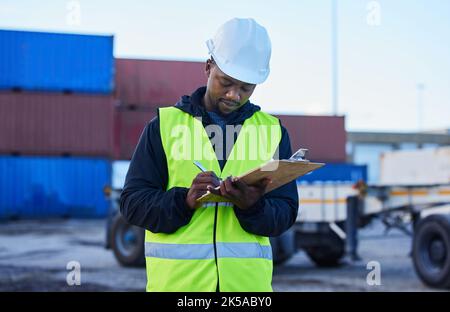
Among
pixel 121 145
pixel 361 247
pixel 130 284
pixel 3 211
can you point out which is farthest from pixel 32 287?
pixel 3 211

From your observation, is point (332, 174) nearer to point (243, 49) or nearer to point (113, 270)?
point (113, 270)

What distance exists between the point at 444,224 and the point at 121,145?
13.8 metres

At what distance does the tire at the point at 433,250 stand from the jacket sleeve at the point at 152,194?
6097mm

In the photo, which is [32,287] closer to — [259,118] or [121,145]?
[259,118]

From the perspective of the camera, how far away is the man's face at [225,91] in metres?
2.40

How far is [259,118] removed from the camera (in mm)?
2490

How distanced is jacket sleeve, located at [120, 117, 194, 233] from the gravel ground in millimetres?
5696

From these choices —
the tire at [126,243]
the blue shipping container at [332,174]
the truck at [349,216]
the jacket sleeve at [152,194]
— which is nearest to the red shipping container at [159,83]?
the truck at [349,216]

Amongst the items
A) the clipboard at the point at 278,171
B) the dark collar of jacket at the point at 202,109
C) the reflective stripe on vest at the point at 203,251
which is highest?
the dark collar of jacket at the point at 202,109

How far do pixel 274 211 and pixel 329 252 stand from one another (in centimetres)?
858

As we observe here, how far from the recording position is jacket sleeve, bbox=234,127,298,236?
7.34 ft

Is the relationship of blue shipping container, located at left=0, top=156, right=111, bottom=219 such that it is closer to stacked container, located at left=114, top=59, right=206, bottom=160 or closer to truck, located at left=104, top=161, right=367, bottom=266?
stacked container, located at left=114, top=59, right=206, bottom=160

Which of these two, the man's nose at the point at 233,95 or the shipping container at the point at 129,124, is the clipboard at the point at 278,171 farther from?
the shipping container at the point at 129,124

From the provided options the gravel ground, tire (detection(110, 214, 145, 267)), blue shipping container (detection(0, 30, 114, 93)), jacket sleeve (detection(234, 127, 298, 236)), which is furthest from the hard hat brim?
blue shipping container (detection(0, 30, 114, 93))
